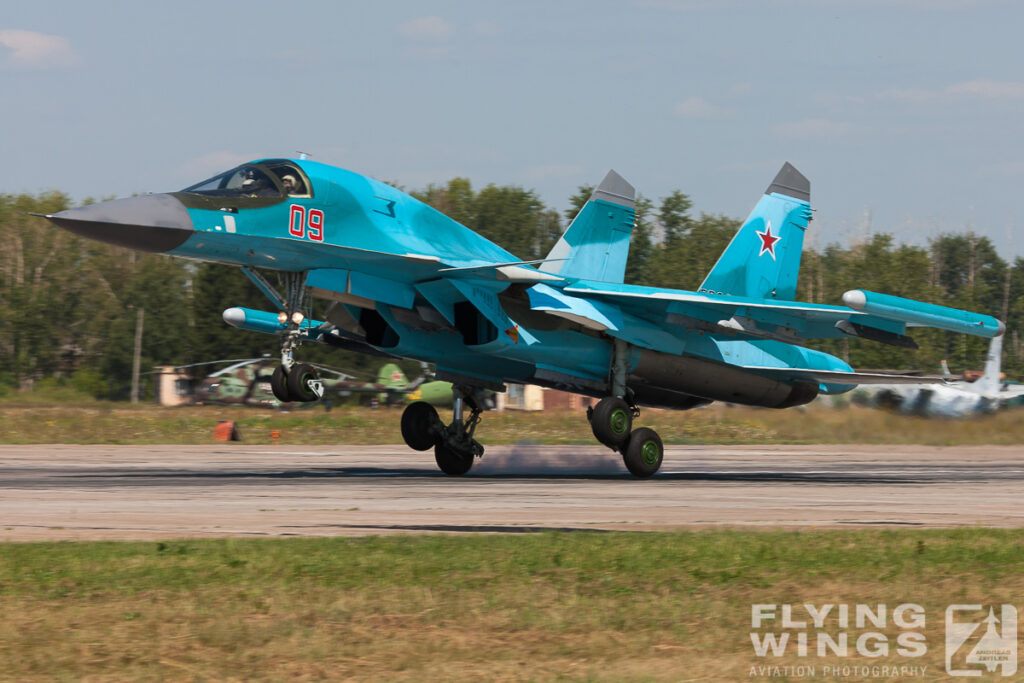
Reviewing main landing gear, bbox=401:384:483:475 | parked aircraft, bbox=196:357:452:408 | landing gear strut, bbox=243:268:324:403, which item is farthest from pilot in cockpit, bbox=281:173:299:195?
parked aircraft, bbox=196:357:452:408

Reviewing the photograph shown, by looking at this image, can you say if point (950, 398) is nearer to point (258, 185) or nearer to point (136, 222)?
point (258, 185)

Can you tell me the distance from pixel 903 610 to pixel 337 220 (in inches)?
454

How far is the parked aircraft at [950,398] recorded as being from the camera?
31219mm

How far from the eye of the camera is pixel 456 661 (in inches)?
243

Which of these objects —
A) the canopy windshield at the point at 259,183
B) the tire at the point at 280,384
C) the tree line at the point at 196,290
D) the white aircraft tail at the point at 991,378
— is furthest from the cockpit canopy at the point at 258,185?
the tree line at the point at 196,290

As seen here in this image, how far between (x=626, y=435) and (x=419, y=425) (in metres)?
3.73

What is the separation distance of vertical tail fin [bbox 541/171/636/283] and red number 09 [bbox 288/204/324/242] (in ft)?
22.1

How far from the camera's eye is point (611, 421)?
18.5 meters

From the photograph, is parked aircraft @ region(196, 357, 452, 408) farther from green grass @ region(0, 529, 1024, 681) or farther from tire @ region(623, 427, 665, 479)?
green grass @ region(0, 529, 1024, 681)

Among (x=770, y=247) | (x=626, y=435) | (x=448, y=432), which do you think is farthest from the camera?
(x=770, y=247)

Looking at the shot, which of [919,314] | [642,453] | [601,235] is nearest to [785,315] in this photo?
[919,314]

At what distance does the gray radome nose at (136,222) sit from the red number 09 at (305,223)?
1615 mm

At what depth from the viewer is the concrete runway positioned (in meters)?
11.4

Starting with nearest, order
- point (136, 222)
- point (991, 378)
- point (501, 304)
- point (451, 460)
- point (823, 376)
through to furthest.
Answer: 1. point (136, 222)
2. point (501, 304)
3. point (451, 460)
4. point (823, 376)
5. point (991, 378)
